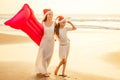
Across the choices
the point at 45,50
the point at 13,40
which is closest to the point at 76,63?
the point at 45,50

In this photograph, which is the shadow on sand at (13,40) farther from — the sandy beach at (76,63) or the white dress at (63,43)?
the white dress at (63,43)

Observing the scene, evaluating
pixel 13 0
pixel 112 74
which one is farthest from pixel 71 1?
pixel 112 74

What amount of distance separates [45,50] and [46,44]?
178 millimetres

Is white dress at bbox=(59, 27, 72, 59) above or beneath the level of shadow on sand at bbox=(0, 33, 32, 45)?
beneath

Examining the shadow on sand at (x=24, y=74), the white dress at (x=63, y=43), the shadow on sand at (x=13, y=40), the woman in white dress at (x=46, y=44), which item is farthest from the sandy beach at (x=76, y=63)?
the shadow on sand at (x=13, y=40)

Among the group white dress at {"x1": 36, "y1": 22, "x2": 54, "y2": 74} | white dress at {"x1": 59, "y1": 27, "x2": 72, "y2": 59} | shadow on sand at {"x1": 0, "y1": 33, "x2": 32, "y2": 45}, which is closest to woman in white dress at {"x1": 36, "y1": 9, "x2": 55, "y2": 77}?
white dress at {"x1": 36, "y1": 22, "x2": 54, "y2": 74}

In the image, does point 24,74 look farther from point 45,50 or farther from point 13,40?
point 13,40

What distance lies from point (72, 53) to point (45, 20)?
494 cm

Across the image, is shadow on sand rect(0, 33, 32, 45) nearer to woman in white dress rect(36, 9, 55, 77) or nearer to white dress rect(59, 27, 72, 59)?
woman in white dress rect(36, 9, 55, 77)

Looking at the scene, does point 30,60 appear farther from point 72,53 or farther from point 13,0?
point 13,0

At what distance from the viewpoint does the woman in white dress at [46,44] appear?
8.97 meters

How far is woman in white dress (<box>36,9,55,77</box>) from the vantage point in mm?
8969

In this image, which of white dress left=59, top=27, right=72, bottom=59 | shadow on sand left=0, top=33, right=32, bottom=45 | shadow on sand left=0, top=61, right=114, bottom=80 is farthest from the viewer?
shadow on sand left=0, top=33, right=32, bottom=45

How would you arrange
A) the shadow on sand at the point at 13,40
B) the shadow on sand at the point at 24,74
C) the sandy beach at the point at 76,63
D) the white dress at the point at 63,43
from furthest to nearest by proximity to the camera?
the shadow on sand at the point at 13,40
the sandy beach at the point at 76,63
the white dress at the point at 63,43
the shadow on sand at the point at 24,74
